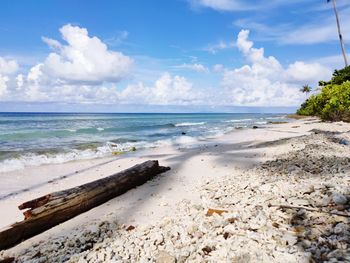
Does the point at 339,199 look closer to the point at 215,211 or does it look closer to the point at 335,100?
the point at 215,211

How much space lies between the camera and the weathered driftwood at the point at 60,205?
4.51m

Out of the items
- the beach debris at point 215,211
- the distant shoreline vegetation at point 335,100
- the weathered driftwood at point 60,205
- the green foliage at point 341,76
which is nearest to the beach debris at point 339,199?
the beach debris at point 215,211

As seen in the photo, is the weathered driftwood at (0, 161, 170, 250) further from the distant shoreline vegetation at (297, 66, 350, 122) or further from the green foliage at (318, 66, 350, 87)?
the green foliage at (318, 66, 350, 87)

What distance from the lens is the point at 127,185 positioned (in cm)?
709

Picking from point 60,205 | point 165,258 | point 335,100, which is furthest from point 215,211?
point 335,100

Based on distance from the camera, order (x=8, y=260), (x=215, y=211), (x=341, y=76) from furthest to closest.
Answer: (x=341, y=76) < (x=215, y=211) < (x=8, y=260)

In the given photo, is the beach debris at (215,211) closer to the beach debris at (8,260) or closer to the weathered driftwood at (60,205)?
the weathered driftwood at (60,205)

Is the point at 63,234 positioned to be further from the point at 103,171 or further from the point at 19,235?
the point at 103,171

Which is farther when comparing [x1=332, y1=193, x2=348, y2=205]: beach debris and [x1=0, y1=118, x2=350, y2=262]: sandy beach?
[x1=332, y1=193, x2=348, y2=205]: beach debris

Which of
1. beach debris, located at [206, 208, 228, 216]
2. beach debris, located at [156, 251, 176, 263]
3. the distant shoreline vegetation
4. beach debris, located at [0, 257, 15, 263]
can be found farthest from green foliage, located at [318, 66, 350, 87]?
beach debris, located at [0, 257, 15, 263]

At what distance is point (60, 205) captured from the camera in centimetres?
516

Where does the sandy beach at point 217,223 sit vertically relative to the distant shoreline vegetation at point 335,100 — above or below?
below

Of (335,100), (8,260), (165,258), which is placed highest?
(335,100)

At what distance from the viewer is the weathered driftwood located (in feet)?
14.8
